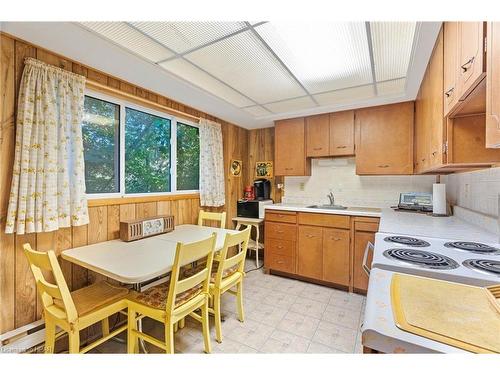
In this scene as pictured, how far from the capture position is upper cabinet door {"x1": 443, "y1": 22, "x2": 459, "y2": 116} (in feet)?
3.68

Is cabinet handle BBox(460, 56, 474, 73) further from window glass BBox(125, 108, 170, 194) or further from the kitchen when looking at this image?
window glass BBox(125, 108, 170, 194)

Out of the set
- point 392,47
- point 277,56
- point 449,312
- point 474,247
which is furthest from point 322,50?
point 449,312

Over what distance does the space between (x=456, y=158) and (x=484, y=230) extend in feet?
2.43

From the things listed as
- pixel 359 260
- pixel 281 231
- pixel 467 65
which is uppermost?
pixel 467 65

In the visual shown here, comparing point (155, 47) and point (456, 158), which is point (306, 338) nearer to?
point (456, 158)

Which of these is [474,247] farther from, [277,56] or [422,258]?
[277,56]

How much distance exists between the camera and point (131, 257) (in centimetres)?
154

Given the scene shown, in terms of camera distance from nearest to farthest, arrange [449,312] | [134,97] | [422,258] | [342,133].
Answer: [449,312] < [422,258] < [134,97] < [342,133]

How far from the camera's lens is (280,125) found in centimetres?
335

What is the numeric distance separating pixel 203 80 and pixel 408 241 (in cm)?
210

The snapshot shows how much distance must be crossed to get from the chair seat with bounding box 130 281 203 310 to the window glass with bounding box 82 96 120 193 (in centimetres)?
101

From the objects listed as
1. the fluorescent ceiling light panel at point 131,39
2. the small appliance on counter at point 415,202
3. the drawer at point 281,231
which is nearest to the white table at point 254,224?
the drawer at point 281,231

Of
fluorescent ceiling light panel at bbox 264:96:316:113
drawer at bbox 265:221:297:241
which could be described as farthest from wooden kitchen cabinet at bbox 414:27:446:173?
drawer at bbox 265:221:297:241

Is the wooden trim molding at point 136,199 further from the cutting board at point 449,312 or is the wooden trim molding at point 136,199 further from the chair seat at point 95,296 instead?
the cutting board at point 449,312
